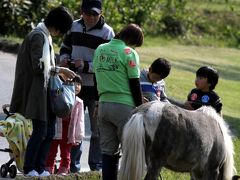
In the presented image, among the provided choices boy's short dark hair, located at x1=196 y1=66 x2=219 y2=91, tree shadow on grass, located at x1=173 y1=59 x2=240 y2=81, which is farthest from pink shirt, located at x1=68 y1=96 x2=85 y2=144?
tree shadow on grass, located at x1=173 y1=59 x2=240 y2=81

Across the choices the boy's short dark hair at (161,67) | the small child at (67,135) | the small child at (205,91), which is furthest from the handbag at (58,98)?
the small child at (205,91)

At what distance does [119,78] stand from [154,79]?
0.71 metres

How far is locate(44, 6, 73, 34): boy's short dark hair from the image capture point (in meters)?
8.04

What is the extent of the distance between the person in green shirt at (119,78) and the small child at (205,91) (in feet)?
3.19

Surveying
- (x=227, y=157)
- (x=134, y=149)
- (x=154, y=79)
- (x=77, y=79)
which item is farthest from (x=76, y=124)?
(x=134, y=149)

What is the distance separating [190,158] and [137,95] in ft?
2.44

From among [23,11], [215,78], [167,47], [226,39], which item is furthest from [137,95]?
[226,39]

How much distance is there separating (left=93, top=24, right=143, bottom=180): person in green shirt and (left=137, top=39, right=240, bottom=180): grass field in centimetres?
171

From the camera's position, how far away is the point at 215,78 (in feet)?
27.6

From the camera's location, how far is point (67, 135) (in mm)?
8664

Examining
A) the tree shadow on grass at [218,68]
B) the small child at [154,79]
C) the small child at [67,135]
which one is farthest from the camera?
the tree shadow on grass at [218,68]

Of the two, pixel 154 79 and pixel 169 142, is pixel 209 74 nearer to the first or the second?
pixel 154 79

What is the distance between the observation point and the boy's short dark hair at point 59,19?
26.4ft

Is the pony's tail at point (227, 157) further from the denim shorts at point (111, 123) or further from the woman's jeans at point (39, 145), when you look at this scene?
the woman's jeans at point (39, 145)
